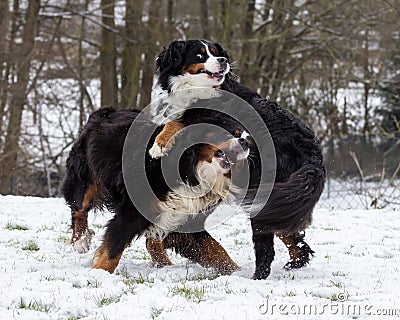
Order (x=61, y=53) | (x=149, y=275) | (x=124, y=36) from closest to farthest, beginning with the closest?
1. (x=149, y=275)
2. (x=124, y=36)
3. (x=61, y=53)

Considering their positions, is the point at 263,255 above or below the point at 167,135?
below

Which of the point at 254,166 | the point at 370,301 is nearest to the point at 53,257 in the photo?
the point at 254,166

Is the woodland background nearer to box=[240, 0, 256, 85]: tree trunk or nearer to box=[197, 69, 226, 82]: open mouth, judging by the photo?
box=[240, 0, 256, 85]: tree trunk

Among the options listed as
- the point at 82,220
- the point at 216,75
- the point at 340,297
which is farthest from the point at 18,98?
the point at 340,297

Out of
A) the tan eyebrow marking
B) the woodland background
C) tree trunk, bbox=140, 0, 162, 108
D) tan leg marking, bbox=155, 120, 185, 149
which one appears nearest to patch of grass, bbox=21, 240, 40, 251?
tan leg marking, bbox=155, 120, 185, 149

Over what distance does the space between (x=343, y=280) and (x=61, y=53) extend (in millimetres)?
14102

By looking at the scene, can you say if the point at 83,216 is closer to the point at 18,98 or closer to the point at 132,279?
the point at 132,279

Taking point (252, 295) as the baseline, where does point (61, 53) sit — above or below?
above

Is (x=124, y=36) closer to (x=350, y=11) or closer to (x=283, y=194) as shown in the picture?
(x=350, y=11)

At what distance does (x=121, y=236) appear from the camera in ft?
15.3

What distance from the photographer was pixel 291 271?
187 inches

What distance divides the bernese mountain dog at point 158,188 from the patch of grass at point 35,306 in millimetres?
1165

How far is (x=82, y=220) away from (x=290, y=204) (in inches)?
104

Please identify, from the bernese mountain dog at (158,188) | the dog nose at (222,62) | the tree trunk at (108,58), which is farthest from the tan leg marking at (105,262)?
the tree trunk at (108,58)
